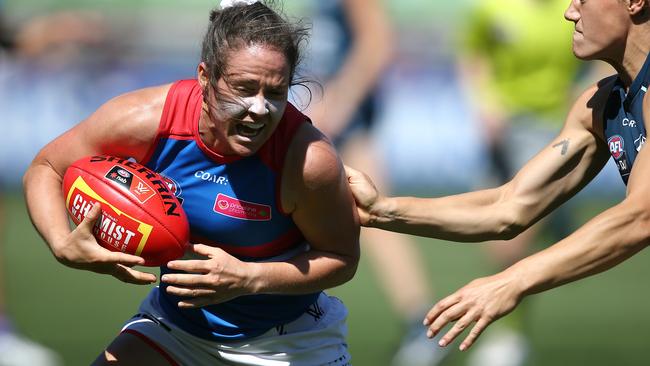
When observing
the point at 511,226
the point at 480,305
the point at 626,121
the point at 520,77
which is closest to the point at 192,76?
the point at 520,77

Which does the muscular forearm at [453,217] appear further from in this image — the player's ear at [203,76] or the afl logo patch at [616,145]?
the player's ear at [203,76]

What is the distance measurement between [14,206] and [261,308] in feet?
31.8

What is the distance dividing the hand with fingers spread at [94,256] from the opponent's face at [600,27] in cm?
177

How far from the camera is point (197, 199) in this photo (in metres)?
3.85

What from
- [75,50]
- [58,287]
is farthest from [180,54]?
[58,287]

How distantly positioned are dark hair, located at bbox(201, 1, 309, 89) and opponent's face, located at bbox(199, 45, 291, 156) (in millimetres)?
30

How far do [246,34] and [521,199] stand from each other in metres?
1.43

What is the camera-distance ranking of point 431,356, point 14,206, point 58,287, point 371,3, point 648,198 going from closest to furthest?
point 648,198, point 431,356, point 371,3, point 58,287, point 14,206

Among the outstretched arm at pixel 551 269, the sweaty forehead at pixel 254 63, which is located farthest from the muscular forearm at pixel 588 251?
the sweaty forehead at pixel 254 63

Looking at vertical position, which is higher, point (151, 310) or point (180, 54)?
point (151, 310)

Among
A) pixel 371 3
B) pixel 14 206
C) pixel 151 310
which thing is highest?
pixel 371 3

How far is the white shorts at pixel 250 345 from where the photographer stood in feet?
13.1

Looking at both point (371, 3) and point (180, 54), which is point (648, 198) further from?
point (180, 54)

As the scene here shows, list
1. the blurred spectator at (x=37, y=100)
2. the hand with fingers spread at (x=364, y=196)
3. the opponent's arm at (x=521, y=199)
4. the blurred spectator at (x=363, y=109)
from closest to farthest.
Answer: the hand with fingers spread at (x=364, y=196)
the opponent's arm at (x=521, y=199)
the blurred spectator at (x=363, y=109)
the blurred spectator at (x=37, y=100)
